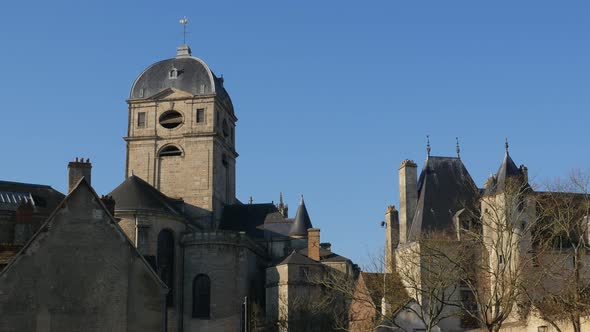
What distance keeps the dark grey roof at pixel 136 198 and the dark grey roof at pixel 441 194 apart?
16.8 meters

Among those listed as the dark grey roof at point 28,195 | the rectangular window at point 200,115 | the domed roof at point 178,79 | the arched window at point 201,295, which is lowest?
the arched window at point 201,295

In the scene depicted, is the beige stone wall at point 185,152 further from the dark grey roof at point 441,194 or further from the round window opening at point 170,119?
the dark grey roof at point 441,194

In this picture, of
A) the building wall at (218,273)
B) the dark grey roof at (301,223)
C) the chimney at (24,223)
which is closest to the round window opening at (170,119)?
the dark grey roof at (301,223)

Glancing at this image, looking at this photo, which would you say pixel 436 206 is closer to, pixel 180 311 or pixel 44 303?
pixel 180 311

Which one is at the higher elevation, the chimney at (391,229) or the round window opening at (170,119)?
the round window opening at (170,119)

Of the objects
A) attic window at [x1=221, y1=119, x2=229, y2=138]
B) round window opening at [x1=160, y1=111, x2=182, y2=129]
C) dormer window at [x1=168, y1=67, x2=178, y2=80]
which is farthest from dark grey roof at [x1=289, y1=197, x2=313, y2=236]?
dormer window at [x1=168, y1=67, x2=178, y2=80]

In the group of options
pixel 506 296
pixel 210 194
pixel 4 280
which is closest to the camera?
pixel 4 280

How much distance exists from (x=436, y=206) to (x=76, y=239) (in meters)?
29.2

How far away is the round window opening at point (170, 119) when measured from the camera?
72.2 m

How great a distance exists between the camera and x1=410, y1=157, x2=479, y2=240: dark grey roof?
55156 millimetres

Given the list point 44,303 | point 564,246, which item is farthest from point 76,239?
point 564,246

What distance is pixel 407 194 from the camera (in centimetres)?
5672

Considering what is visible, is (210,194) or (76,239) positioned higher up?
(210,194)

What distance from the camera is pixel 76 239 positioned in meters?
31.6
